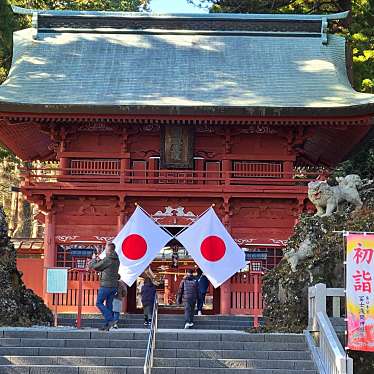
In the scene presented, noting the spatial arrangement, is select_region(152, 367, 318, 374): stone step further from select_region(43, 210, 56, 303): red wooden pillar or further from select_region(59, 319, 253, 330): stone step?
select_region(43, 210, 56, 303): red wooden pillar

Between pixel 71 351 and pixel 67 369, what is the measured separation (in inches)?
32.2

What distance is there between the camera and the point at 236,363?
14.1m

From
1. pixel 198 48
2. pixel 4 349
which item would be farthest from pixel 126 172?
pixel 4 349

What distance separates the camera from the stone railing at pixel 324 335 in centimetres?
1210

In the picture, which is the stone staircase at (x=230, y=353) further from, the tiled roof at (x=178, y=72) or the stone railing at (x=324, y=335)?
the tiled roof at (x=178, y=72)

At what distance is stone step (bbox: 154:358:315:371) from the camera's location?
554 inches

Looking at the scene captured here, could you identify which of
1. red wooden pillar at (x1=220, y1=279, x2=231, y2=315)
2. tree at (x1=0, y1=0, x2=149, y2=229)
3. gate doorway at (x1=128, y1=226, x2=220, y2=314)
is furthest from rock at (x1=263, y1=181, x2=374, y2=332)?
tree at (x1=0, y1=0, x2=149, y2=229)

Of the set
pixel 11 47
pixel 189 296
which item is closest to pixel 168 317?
pixel 189 296

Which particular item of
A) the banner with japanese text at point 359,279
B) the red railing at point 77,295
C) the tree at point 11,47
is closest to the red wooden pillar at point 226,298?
the red railing at point 77,295

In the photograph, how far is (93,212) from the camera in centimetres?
2384

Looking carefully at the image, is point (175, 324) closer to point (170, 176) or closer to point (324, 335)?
point (170, 176)

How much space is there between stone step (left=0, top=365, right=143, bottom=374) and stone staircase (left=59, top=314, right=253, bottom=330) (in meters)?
5.51

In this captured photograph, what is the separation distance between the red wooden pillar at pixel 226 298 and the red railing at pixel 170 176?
3071 mm

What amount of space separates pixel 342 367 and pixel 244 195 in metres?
11.5
